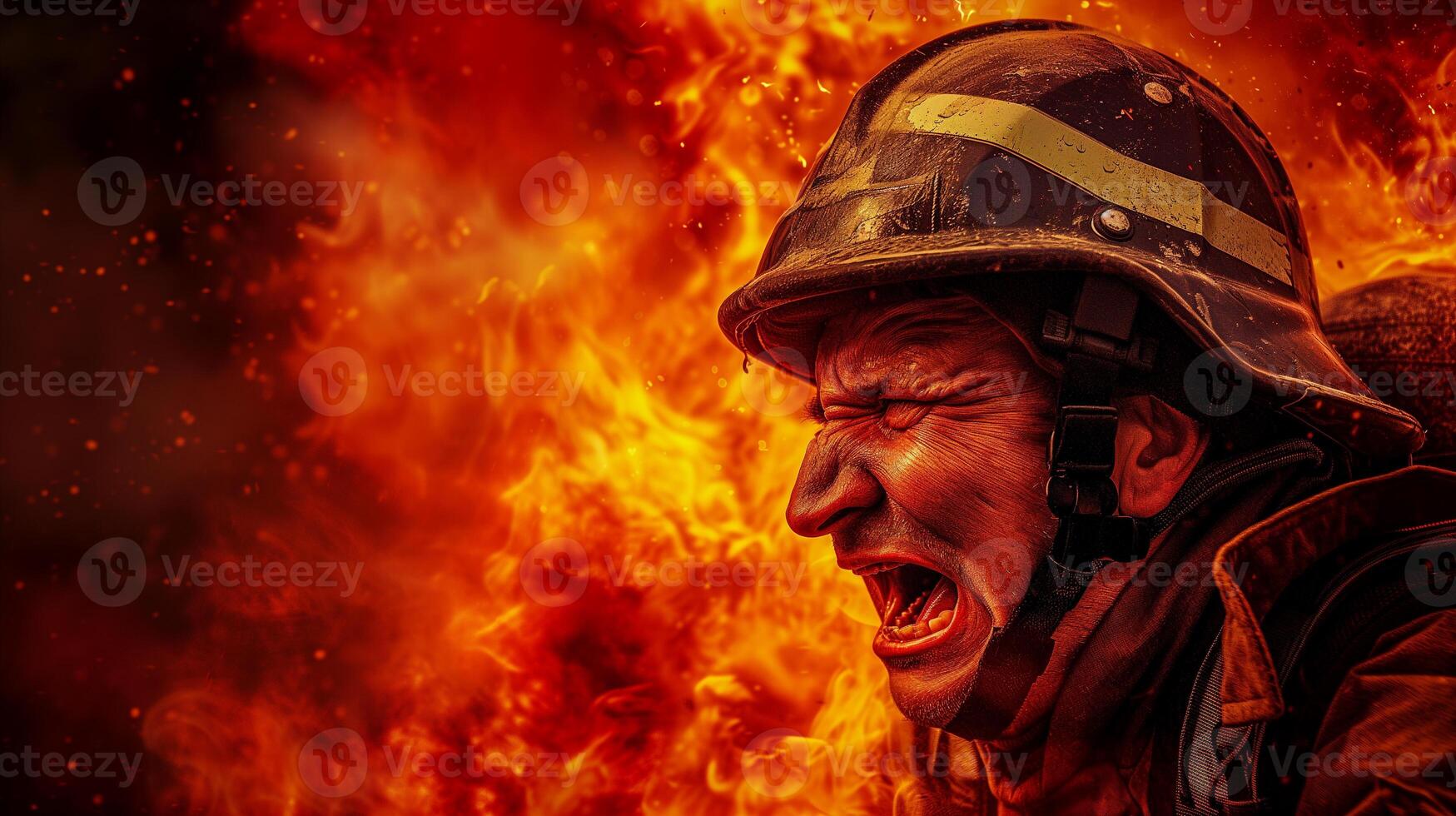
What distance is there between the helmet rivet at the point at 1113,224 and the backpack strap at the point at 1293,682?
3.23 ft

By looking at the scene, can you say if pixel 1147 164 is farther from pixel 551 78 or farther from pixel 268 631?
pixel 268 631

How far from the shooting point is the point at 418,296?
5355mm

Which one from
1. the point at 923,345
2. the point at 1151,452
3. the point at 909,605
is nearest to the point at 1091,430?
the point at 1151,452

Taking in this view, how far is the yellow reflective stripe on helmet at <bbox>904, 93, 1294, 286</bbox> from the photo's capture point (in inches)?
108

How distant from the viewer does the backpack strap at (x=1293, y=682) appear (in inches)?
85.4

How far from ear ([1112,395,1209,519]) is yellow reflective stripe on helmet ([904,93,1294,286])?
519mm

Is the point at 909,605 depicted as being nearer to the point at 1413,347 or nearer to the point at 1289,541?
the point at 1289,541

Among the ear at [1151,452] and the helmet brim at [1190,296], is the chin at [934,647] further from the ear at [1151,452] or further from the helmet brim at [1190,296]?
the helmet brim at [1190,296]

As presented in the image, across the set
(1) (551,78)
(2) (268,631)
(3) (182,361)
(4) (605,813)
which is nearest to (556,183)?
(1) (551,78)

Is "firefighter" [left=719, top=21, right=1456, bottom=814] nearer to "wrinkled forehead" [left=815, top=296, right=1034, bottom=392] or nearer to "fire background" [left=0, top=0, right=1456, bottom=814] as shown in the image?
"wrinkled forehead" [left=815, top=296, right=1034, bottom=392]

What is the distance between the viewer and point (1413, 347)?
12.0 ft

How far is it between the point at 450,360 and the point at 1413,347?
4.41 metres

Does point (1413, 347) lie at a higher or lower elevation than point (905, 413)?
higher

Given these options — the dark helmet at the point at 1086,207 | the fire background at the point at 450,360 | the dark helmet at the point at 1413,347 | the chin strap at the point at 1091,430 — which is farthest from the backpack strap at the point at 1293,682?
the fire background at the point at 450,360
